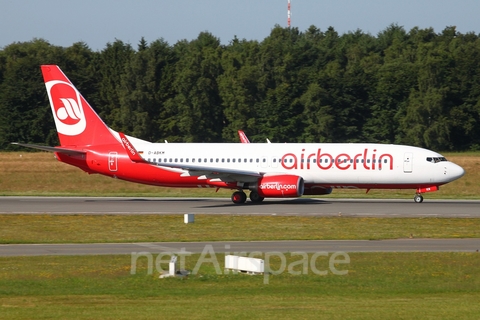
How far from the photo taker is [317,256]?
26.3m

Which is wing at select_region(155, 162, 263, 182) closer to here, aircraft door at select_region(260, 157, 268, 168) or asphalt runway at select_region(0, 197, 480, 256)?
aircraft door at select_region(260, 157, 268, 168)

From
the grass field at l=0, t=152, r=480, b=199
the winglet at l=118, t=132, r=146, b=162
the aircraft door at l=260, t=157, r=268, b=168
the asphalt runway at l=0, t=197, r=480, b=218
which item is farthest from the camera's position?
the grass field at l=0, t=152, r=480, b=199

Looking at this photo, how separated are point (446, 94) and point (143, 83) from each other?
41.8m

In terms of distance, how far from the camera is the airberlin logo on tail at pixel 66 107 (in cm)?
5403

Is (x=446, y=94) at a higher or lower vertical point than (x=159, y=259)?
higher

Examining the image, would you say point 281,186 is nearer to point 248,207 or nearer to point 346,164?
point 248,207

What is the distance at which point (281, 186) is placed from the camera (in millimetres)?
47438

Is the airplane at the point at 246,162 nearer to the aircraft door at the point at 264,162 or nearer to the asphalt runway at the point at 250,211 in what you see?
the aircraft door at the point at 264,162

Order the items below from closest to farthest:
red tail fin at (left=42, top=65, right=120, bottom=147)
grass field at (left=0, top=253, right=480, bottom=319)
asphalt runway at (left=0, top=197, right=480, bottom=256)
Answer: grass field at (left=0, top=253, right=480, bottom=319)
asphalt runway at (left=0, top=197, right=480, bottom=256)
red tail fin at (left=42, top=65, right=120, bottom=147)

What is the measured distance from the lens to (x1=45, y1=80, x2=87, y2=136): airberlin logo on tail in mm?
54031

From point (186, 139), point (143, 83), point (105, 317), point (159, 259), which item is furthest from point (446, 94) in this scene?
point (105, 317)

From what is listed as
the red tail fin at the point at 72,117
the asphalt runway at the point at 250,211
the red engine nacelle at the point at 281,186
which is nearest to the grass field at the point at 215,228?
the asphalt runway at the point at 250,211

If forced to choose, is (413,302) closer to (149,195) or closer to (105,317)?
(105,317)

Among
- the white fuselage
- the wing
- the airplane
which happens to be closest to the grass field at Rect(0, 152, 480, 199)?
the airplane
